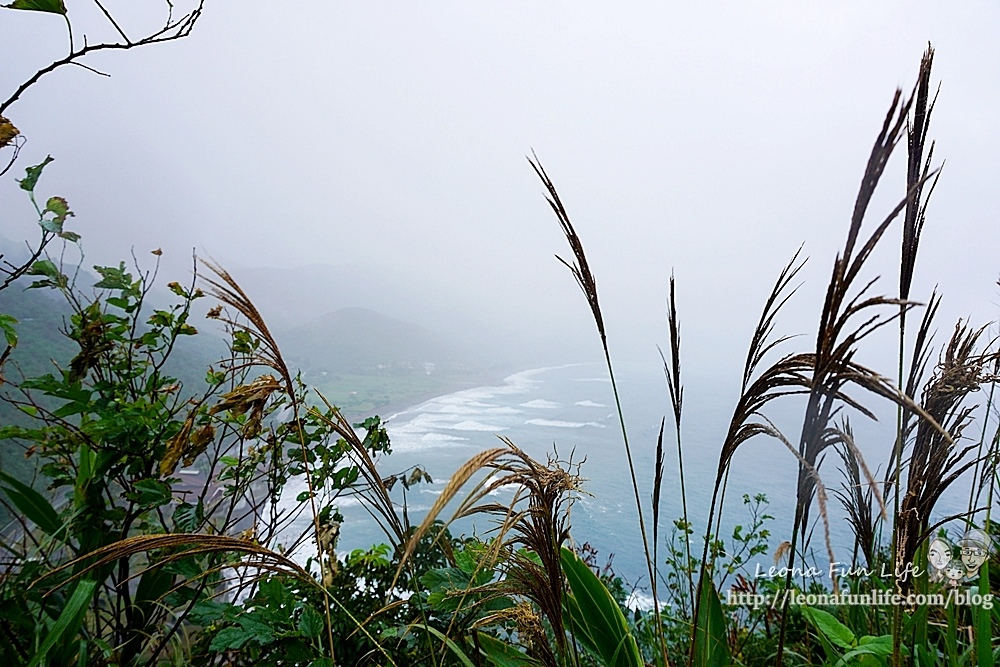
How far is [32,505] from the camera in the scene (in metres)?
0.83

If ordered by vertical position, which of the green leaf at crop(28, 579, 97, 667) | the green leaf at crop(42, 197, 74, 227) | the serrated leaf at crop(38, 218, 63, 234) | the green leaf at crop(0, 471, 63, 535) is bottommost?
the green leaf at crop(28, 579, 97, 667)

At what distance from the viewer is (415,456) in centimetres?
192

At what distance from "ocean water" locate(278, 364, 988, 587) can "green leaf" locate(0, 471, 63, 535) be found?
0.62m

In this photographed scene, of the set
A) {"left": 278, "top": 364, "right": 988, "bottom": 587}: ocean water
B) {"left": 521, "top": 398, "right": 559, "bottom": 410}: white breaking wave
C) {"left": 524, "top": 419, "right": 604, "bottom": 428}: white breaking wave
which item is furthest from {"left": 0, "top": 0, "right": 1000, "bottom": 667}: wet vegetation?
{"left": 521, "top": 398, "right": 559, "bottom": 410}: white breaking wave

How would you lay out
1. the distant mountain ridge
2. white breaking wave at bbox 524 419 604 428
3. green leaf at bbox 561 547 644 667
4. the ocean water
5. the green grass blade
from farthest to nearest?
the distant mountain ridge, white breaking wave at bbox 524 419 604 428, the ocean water, green leaf at bbox 561 547 644 667, the green grass blade

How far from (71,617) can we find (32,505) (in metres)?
0.27

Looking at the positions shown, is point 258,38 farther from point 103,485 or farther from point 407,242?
point 103,485

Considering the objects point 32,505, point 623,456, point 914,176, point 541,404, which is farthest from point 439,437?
point 914,176

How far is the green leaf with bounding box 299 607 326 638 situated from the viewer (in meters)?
0.71

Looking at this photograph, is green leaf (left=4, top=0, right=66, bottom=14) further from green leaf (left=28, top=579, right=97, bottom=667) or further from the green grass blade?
the green grass blade

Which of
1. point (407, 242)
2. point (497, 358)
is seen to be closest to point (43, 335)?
point (407, 242)

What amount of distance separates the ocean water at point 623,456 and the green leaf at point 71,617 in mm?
705

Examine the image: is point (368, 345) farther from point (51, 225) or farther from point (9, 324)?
point (9, 324)

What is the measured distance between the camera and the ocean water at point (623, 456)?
5.26 ft
